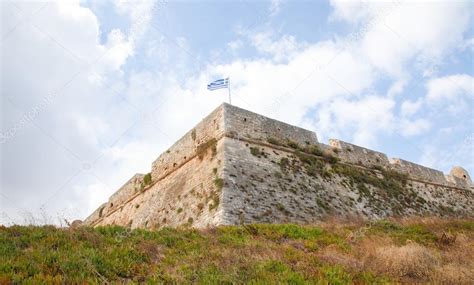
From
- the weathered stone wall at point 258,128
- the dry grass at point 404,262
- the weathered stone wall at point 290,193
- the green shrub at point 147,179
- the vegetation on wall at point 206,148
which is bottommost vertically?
the dry grass at point 404,262

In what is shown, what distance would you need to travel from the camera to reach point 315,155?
16.9 m

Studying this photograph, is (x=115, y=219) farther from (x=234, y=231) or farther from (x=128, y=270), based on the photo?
(x=128, y=270)

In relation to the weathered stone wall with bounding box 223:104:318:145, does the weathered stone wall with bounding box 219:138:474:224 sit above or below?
below

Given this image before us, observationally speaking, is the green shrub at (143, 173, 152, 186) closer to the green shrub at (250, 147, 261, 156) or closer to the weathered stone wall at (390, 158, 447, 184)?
the green shrub at (250, 147, 261, 156)

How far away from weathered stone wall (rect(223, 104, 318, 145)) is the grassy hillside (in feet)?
19.4

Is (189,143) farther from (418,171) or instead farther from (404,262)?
(418,171)

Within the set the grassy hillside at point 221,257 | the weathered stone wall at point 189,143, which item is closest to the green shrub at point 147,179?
the weathered stone wall at point 189,143

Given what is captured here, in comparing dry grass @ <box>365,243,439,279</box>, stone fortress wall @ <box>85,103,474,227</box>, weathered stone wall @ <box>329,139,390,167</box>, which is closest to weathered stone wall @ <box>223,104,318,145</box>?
stone fortress wall @ <box>85,103,474,227</box>

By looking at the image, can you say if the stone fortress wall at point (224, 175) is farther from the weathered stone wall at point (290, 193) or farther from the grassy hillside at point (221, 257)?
the grassy hillside at point (221, 257)

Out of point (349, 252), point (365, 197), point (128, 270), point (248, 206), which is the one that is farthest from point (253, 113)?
point (128, 270)

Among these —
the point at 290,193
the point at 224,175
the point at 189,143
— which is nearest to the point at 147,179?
the point at 189,143

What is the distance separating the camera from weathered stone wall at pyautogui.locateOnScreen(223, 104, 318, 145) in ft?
49.0

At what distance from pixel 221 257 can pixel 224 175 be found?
20.0 feet

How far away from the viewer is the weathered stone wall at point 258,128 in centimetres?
1495
